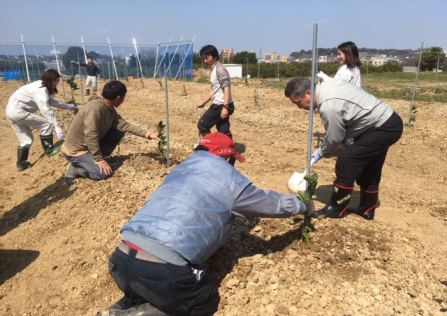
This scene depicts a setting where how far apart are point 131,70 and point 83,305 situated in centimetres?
2377

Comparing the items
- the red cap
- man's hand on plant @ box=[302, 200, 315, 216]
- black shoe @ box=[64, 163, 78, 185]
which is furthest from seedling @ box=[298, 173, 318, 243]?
black shoe @ box=[64, 163, 78, 185]

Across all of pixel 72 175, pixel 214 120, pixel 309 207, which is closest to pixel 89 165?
pixel 72 175

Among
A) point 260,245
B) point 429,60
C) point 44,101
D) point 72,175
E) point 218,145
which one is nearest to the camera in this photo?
point 218,145

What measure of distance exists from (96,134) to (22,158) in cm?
246

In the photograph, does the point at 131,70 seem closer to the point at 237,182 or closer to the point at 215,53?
the point at 215,53

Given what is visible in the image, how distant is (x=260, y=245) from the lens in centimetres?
313

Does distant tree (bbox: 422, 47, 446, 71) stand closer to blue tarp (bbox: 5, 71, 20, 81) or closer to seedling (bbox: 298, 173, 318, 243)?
blue tarp (bbox: 5, 71, 20, 81)

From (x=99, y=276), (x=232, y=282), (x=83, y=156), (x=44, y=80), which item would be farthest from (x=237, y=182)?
(x=44, y=80)

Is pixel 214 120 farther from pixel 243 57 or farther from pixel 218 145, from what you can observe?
pixel 243 57

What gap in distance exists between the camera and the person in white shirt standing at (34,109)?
5.48 meters

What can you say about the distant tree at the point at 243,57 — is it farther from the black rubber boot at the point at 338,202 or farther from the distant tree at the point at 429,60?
the black rubber boot at the point at 338,202

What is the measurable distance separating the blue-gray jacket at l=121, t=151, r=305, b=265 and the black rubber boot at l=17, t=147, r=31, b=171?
14.7ft

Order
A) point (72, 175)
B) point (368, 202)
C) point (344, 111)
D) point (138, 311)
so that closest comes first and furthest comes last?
point (138, 311), point (344, 111), point (368, 202), point (72, 175)

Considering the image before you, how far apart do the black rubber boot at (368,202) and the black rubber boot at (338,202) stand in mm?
283
